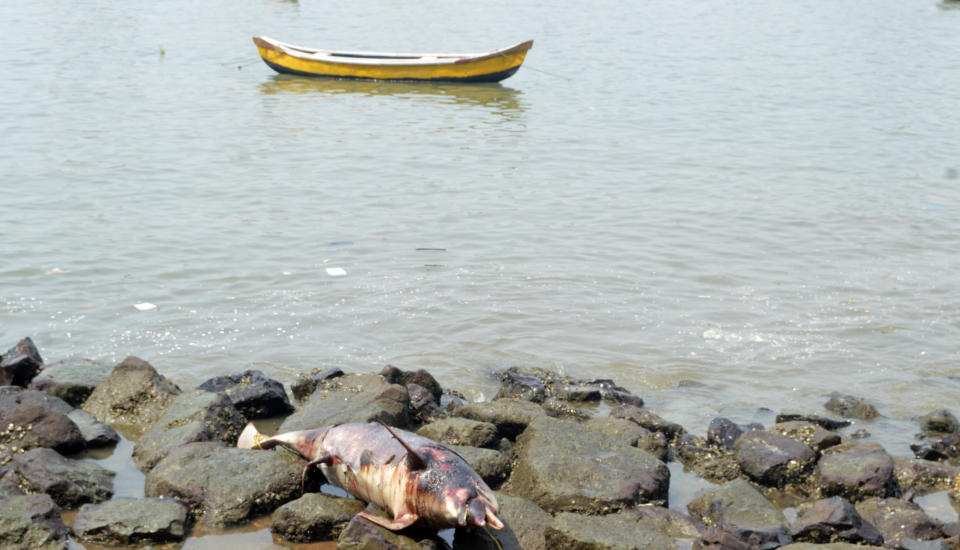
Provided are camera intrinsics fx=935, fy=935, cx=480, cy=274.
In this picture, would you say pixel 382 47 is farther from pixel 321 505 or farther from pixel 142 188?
pixel 321 505

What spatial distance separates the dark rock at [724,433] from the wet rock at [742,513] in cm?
84

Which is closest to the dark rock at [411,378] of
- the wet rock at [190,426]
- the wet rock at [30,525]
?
the wet rock at [190,426]

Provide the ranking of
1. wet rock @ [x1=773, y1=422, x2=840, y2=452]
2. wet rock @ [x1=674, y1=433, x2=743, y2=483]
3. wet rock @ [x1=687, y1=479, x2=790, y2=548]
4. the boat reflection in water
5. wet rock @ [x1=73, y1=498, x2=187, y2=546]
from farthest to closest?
Result: 1. the boat reflection in water
2. wet rock @ [x1=773, y1=422, x2=840, y2=452]
3. wet rock @ [x1=674, y1=433, x2=743, y2=483]
4. wet rock @ [x1=687, y1=479, x2=790, y2=548]
5. wet rock @ [x1=73, y1=498, x2=187, y2=546]

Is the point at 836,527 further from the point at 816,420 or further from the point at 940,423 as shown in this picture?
the point at 940,423

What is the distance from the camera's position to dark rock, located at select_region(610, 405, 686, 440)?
22.1 feet

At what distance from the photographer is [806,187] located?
1554 centimetres

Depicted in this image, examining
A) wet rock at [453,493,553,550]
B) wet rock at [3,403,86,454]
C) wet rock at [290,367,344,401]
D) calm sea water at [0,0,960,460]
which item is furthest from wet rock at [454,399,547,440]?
wet rock at [3,403,86,454]

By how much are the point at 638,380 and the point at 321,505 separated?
3.98m

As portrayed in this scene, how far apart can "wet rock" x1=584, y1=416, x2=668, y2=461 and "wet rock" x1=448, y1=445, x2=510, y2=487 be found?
0.79 metres

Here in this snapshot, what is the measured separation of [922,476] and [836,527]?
51.9 inches

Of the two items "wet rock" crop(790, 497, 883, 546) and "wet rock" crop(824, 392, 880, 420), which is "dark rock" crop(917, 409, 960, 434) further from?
"wet rock" crop(790, 497, 883, 546)

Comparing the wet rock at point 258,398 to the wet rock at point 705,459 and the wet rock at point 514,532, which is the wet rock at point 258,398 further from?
the wet rock at point 705,459

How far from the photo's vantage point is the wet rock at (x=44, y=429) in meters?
6.00

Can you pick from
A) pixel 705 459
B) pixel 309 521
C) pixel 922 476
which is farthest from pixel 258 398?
pixel 922 476
